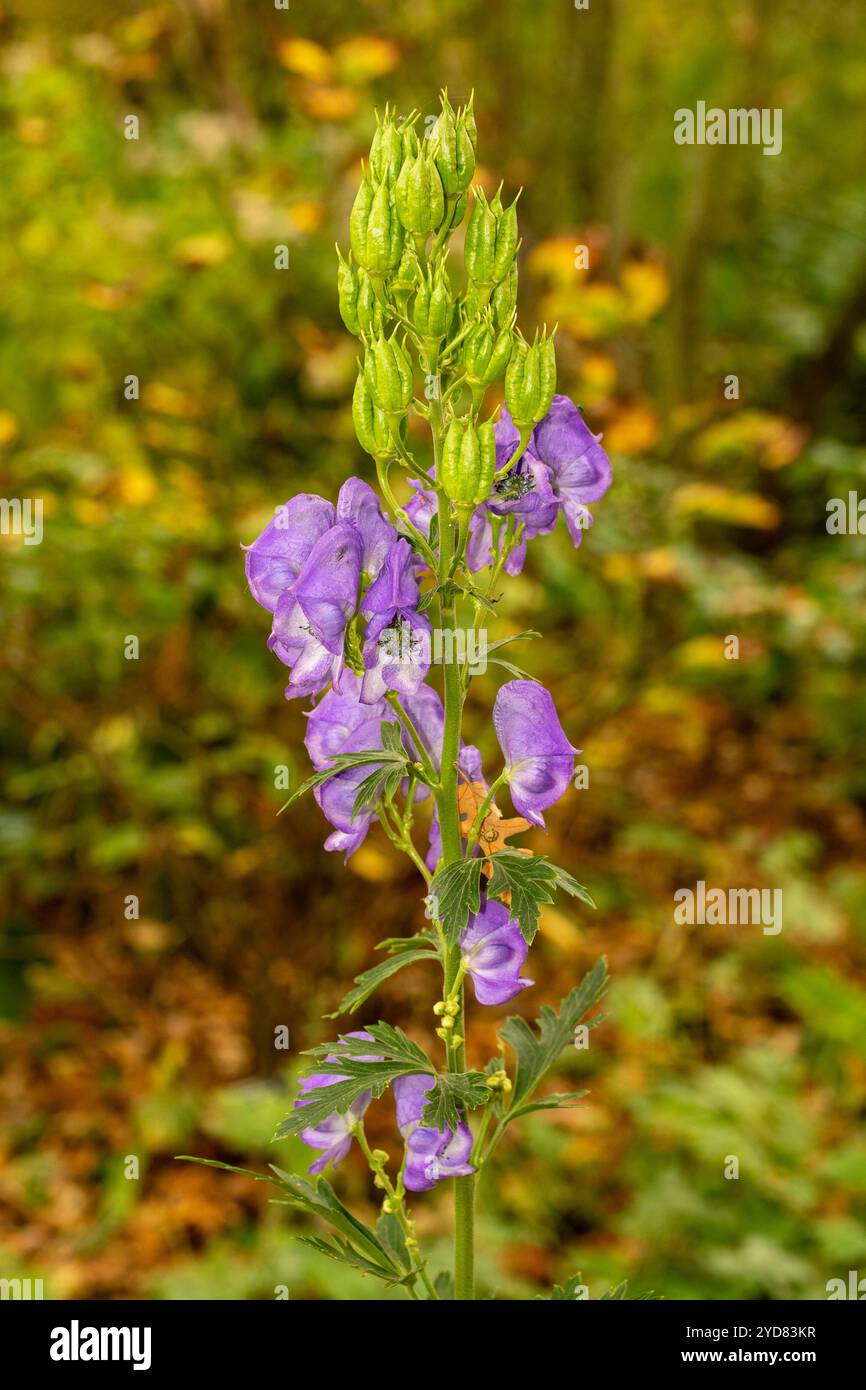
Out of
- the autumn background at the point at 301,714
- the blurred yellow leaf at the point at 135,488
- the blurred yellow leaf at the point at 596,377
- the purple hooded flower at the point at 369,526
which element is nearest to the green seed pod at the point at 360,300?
the purple hooded flower at the point at 369,526

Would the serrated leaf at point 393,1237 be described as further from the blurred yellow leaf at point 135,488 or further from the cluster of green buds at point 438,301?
the blurred yellow leaf at point 135,488

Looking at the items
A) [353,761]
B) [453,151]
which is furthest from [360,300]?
[353,761]

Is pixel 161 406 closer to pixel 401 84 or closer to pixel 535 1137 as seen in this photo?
pixel 401 84

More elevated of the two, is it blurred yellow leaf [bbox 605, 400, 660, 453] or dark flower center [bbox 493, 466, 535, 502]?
blurred yellow leaf [bbox 605, 400, 660, 453]

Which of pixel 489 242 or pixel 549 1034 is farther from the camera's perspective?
pixel 549 1034

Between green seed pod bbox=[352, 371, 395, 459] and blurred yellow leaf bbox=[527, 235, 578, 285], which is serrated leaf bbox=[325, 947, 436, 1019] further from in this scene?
blurred yellow leaf bbox=[527, 235, 578, 285]

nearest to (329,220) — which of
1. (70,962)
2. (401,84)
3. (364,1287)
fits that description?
(401,84)

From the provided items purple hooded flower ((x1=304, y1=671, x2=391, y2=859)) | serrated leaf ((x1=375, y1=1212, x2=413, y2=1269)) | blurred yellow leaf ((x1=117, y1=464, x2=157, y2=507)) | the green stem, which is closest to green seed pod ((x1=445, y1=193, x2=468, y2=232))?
purple hooded flower ((x1=304, y1=671, x2=391, y2=859))

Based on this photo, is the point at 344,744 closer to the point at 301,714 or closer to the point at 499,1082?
the point at 499,1082
